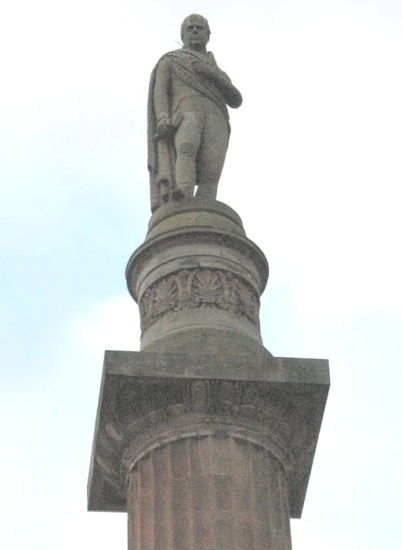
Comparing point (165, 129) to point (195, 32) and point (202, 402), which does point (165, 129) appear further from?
point (202, 402)

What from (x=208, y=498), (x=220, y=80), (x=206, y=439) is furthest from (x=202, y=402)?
(x=220, y=80)

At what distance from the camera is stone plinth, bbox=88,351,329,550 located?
48.8ft

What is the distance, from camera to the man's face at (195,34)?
844 inches

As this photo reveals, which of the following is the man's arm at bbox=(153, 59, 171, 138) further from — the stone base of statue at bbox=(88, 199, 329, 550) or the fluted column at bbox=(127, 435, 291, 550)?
the fluted column at bbox=(127, 435, 291, 550)

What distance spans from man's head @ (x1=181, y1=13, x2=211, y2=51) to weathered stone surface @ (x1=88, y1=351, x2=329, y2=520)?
708cm

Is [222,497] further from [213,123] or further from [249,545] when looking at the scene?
[213,123]

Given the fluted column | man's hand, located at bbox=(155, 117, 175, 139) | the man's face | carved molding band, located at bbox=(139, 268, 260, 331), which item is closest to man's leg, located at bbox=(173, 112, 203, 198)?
man's hand, located at bbox=(155, 117, 175, 139)

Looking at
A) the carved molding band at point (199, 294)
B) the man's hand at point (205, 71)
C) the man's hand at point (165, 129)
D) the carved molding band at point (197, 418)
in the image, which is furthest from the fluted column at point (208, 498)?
the man's hand at point (205, 71)

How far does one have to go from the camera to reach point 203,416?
15.7m

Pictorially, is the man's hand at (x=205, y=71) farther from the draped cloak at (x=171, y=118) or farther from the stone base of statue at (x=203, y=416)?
the stone base of statue at (x=203, y=416)


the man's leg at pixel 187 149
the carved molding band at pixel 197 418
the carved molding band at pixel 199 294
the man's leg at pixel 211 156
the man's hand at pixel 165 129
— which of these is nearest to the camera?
the carved molding band at pixel 197 418

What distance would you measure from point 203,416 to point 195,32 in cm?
815

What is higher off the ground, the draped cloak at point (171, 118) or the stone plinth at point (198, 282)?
the draped cloak at point (171, 118)

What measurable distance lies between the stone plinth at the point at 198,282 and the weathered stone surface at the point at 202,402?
22.4 inches
